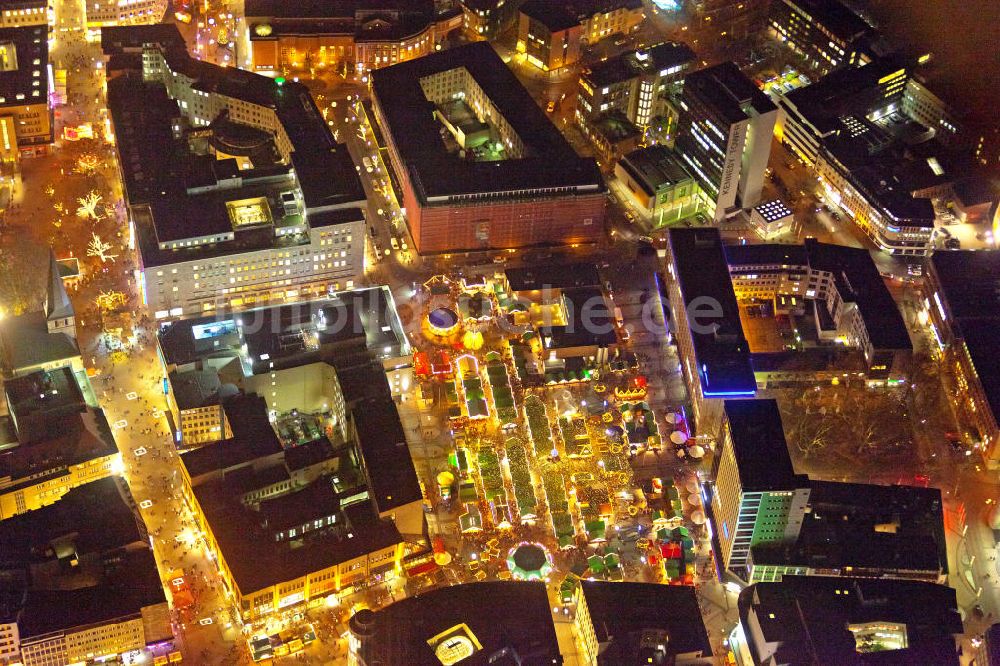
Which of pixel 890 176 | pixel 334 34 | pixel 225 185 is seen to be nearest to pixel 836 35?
pixel 890 176

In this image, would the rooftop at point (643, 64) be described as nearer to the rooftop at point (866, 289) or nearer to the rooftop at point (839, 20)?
the rooftop at point (839, 20)

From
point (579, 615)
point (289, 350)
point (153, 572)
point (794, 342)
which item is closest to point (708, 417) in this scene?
point (794, 342)

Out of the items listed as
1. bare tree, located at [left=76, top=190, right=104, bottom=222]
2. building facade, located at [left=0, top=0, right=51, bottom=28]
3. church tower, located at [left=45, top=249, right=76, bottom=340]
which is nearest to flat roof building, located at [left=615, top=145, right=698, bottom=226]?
bare tree, located at [left=76, top=190, right=104, bottom=222]

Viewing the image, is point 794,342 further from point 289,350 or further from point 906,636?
point 289,350

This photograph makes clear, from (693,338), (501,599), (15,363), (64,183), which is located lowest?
(501,599)

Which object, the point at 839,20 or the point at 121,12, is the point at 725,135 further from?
the point at 121,12

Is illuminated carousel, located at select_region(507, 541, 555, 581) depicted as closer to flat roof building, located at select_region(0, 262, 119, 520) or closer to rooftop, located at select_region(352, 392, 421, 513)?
rooftop, located at select_region(352, 392, 421, 513)
